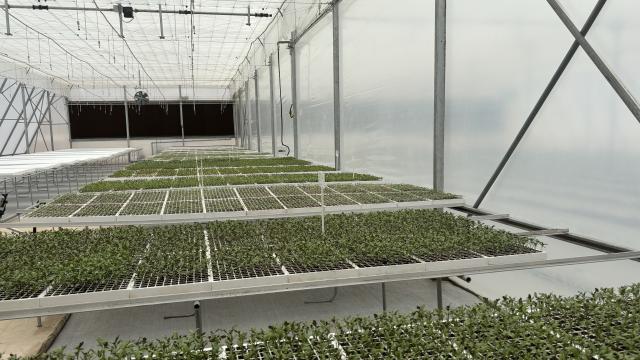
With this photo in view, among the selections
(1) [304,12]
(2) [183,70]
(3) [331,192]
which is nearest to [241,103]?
(2) [183,70]

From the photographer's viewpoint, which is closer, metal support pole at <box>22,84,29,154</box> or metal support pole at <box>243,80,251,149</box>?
metal support pole at <box>22,84,29,154</box>

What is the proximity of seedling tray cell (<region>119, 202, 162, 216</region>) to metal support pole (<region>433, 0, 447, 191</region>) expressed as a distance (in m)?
4.03

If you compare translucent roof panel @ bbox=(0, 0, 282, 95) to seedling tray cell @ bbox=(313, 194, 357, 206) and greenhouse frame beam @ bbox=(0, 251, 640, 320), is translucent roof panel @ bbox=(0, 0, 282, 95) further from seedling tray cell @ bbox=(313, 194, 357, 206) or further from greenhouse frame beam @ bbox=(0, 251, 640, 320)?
greenhouse frame beam @ bbox=(0, 251, 640, 320)

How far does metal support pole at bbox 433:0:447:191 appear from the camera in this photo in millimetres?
6527

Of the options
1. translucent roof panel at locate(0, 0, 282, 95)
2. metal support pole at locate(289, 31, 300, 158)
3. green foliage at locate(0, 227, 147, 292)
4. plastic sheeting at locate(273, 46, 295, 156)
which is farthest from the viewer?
plastic sheeting at locate(273, 46, 295, 156)

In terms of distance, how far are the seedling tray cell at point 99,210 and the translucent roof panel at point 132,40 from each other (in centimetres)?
673

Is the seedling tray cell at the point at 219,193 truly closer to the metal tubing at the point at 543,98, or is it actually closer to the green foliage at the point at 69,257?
the green foliage at the point at 69,257

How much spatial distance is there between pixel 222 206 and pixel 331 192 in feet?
6.21

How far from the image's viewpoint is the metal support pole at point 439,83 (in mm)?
6527

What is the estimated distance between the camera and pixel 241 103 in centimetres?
2961

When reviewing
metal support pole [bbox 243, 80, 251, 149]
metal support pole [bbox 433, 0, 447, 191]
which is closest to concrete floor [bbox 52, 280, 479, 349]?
metal support pole [bbox 433, 0, 447, 191]

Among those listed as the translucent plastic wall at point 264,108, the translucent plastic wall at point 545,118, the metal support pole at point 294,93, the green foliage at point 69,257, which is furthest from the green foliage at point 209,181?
the translucent plastic wall at point 264,108

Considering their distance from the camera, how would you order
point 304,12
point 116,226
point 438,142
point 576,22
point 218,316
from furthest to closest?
point 304,12
point 438,142
point 116,226
point 218,316
point 576,22

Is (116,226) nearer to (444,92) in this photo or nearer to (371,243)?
(371,243)
